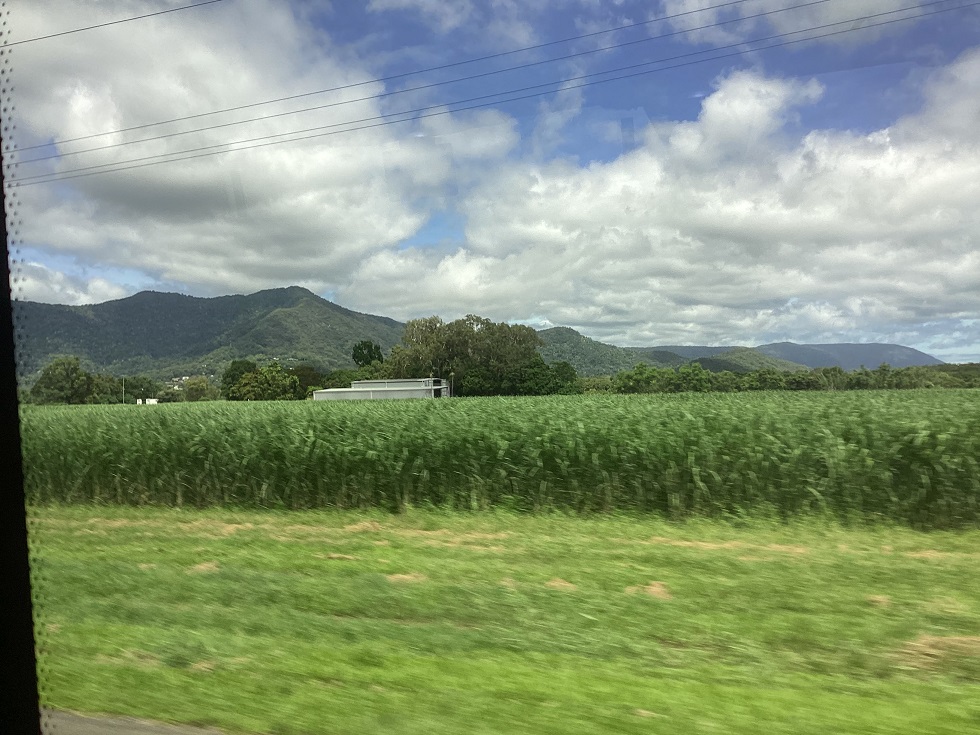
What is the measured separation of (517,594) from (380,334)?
3192 centimetres

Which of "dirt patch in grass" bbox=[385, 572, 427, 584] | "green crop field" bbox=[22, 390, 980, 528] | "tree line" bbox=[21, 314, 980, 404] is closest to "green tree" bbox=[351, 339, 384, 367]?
"tree line" bbox=[21, 314, 980, 404]

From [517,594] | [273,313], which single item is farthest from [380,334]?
[517,594]

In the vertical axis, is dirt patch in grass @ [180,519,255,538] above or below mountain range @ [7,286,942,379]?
below

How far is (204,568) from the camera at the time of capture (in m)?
7.55

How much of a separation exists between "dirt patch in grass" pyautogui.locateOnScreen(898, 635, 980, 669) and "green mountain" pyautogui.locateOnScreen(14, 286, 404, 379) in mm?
5769

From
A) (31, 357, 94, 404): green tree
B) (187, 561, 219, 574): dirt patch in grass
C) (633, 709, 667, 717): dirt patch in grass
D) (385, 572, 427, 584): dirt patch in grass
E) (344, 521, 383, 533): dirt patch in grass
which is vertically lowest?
(344, 521, 383, 533): dirt patch in grass

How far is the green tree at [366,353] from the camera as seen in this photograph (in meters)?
36.5

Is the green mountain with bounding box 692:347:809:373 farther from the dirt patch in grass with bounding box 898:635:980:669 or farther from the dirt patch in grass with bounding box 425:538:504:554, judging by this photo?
the dirt patch in grass with bounding box 898:635:980:669

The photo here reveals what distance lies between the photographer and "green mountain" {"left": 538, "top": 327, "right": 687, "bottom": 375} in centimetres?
2861

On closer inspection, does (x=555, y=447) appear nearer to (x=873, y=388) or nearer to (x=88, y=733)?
(x=88, y=733)

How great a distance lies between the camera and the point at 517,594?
20.4ft

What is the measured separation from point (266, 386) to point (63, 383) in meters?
21.8

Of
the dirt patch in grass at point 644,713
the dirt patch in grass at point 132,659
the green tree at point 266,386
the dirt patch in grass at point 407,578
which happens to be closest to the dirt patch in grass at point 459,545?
the dirt patch in grass at point 407,578

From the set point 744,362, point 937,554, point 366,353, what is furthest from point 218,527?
point 366,353
